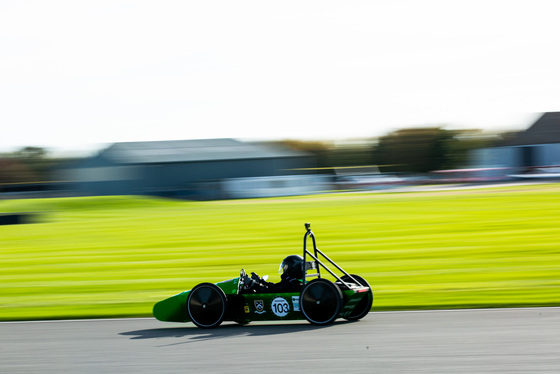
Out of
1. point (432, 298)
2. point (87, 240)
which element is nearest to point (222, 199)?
point (87, 240)

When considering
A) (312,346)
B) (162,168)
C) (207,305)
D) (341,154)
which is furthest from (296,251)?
(341,154)

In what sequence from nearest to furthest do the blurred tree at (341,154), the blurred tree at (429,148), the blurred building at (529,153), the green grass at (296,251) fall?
the green grass at (296,251), the blurred building at (529,153), the blurred tree at (429,148), the blurred tree at (341,154)

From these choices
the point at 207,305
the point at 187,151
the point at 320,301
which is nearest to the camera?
the point at 320,301

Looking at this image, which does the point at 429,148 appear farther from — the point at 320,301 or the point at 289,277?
the point at 320,301

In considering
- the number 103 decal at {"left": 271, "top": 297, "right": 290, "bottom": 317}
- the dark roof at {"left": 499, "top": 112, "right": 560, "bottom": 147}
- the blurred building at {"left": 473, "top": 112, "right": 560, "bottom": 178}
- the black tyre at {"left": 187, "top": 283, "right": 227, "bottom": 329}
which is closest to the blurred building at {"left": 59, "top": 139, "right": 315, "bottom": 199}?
the blurred building at {"left": 473, "top": 112, "right": 560, "bottom": 178}

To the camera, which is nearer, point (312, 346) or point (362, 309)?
point (312, 346)

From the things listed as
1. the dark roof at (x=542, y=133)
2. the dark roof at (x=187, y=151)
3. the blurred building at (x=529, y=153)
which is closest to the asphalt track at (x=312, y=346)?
the blurred building at (x=529, y=153)

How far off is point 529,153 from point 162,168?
28221 millimetres

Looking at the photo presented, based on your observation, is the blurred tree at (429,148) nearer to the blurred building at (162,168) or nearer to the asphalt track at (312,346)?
the blurred building at (162,168)

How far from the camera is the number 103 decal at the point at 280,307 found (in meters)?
7.59

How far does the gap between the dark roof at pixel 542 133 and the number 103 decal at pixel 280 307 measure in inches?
2188

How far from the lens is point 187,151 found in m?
58.7

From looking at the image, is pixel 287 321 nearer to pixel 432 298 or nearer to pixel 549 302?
pixel 432 298

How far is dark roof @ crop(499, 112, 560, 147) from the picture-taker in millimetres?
59219
